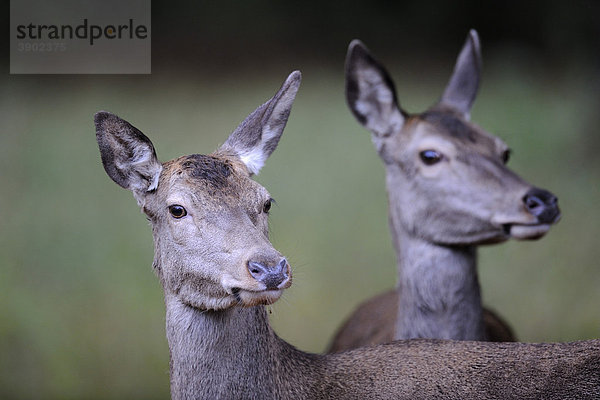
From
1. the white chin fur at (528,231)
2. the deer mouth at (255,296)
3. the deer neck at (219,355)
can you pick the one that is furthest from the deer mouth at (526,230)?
the deer mouth at (255,296)

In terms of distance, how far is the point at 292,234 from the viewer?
809cm

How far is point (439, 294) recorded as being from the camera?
4938 millimetres

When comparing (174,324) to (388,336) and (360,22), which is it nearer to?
(388,336)

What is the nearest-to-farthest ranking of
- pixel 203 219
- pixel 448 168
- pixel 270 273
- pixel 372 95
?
Answer: 1. pixel 270 273
2. pixel 203 219
3. pixel 448 168
4. pixel 372 95

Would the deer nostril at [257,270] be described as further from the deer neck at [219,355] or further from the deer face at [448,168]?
the deer face at [448,168]

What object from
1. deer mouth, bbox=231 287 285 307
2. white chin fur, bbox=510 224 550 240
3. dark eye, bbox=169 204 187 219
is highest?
dark eye, bbox=169 204 187 219

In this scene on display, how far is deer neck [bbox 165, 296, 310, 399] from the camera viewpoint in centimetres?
351

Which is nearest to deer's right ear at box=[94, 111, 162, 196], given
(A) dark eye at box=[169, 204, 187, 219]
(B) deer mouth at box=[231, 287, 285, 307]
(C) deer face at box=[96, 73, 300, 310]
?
(C) deer face at box=[96, 73, 300, 310]

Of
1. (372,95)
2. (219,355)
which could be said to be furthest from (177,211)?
(372,95)

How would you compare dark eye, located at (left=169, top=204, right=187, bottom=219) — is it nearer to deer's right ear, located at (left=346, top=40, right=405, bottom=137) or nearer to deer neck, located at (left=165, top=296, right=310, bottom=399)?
deer neck, located at (left=165, top=296, right=310, bottom=399)

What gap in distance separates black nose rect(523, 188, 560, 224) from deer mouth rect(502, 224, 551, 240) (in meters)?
0.05

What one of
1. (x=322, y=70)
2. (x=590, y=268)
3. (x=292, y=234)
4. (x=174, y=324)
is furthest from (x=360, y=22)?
(x=174, y=324)

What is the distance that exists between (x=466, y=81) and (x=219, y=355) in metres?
3.22

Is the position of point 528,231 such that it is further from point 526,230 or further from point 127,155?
point 127,155
